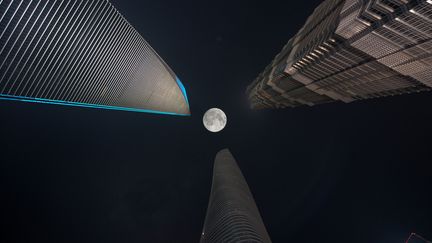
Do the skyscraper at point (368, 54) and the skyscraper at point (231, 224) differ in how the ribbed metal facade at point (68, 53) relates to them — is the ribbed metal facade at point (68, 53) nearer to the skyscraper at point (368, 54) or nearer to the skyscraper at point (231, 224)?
the skyscraper at point (231, 224)

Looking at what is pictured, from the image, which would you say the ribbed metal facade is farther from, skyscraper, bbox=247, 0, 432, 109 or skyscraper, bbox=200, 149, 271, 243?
skyscraper, bbox=247, 0, 432, 109

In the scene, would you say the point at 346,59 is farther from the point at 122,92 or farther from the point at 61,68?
the point at 122,92

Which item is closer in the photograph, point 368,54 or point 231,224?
point 231,224

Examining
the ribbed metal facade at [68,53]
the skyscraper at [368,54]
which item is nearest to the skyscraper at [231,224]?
the skyscraper at [368,54]

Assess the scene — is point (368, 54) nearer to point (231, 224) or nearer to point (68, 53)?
point (231, 224)

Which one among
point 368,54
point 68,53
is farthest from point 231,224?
point 68,53

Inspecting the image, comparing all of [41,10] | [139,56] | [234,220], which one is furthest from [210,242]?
[139,56]
